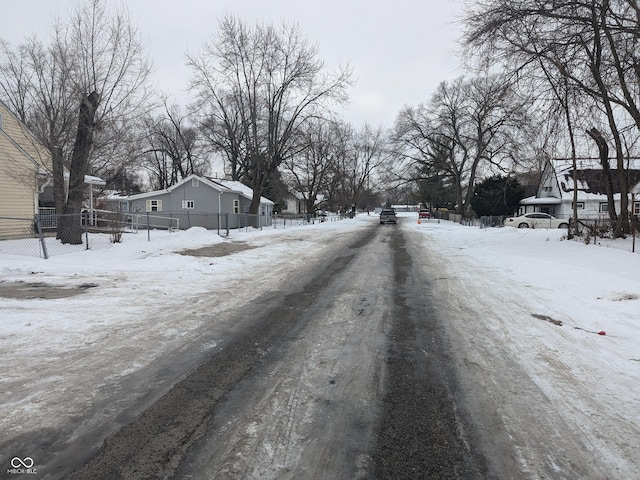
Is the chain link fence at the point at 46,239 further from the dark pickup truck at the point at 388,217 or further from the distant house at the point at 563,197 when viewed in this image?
the distant house at the point at 563,197

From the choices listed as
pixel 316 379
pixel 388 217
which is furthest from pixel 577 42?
pixel 388 217

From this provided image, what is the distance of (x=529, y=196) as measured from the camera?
5069 centimetres

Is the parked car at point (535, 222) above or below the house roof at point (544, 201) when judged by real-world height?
below

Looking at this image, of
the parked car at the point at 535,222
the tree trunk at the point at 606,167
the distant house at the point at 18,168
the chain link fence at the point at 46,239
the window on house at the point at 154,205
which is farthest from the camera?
the window on house at the point at 154,205

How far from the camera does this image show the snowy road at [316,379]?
2912 mm

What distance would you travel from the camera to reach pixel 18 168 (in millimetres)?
17828

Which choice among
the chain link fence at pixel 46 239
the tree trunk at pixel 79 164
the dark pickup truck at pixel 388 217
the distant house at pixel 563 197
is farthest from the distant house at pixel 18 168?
the distant house at pixel 563 197

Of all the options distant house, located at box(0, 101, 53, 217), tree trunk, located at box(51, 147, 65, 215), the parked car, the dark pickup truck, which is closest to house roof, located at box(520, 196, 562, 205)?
the parked car

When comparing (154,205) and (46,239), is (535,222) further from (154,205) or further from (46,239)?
(46,239)

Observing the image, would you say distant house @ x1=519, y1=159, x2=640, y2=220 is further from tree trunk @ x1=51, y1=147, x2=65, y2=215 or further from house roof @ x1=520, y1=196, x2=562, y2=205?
tree trunk @ x1=51, y1=147, x2=65, y2=215

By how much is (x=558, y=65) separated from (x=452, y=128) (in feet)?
126

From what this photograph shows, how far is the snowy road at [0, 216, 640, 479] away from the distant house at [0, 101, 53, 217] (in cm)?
1097

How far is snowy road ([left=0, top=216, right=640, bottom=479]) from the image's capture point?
2.91 metres

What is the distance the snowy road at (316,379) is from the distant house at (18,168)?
1097 centimetres
